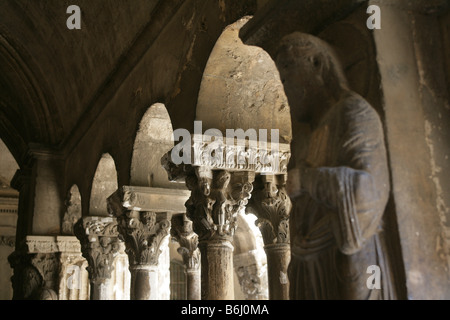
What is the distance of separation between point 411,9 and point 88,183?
641cm

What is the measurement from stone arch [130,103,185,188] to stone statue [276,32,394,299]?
3.82m

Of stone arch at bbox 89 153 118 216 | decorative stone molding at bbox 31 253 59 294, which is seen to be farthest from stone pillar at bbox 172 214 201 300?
decorative stone molding at bbox 31 253 59 294

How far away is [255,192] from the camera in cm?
582

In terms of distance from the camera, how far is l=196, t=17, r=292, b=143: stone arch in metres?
4.97

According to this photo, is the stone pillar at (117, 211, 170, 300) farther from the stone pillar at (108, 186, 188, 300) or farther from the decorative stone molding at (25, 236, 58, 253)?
the decorative stone molding at (25, 236, 58, 253)

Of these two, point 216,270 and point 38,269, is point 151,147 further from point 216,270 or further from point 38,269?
point 38,269

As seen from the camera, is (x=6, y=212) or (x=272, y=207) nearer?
(x=272, y=207)

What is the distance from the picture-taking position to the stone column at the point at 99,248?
8500 mm

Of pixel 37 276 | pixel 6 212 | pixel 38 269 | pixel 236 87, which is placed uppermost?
pixel 6 212

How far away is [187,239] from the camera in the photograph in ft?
24.1

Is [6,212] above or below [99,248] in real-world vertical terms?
above

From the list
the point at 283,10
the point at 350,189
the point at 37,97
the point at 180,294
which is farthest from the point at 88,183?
the point at 180,294

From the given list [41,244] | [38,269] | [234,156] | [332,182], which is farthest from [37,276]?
[332,182]

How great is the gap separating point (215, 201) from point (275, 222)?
0.80m
